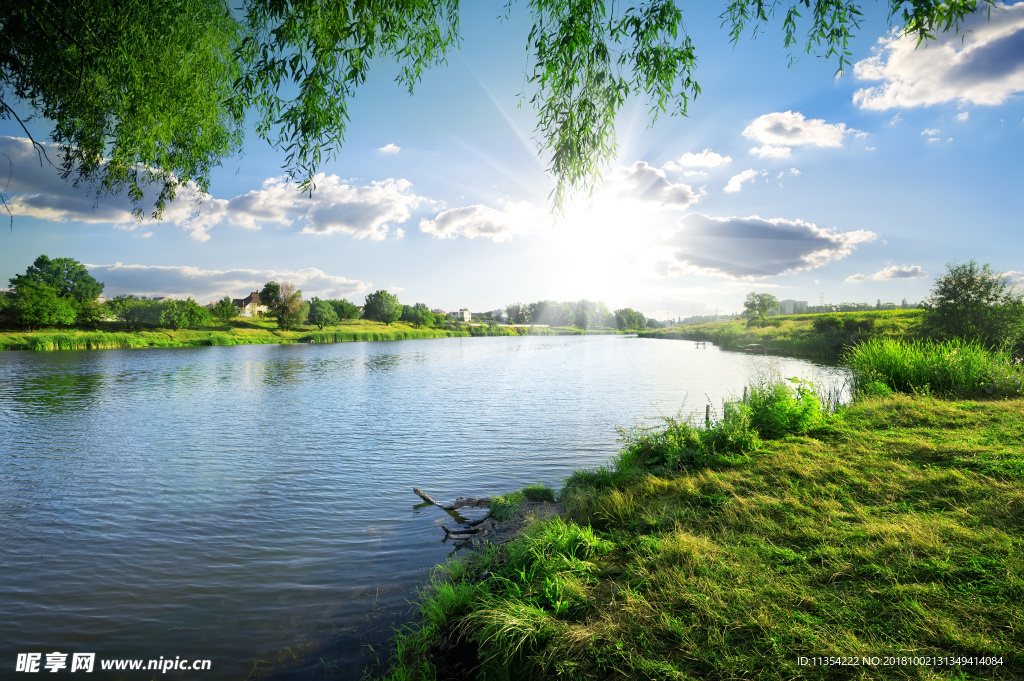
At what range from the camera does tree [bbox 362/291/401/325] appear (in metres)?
135

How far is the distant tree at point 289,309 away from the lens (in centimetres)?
9544

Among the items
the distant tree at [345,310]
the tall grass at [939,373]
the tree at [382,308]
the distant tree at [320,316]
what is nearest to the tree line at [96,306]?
the distant tree at [320,316]

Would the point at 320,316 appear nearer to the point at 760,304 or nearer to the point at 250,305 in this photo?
the point at 250,305

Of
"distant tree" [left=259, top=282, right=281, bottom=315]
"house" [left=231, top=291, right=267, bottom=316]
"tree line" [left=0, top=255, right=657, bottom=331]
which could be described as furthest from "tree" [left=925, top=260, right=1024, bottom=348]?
"house" [left=231, top=291, right=267, bottom=316]

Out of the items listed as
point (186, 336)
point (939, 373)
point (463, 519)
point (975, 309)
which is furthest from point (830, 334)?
point (186, 336)

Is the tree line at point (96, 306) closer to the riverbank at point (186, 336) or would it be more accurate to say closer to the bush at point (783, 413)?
the riverbank at point (186, 336)

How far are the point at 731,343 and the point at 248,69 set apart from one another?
69.0 m

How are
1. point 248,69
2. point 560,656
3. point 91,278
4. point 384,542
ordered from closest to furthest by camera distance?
point 560,656 → point 248,69 → point 384,542 → point 91,278

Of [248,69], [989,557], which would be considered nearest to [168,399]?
[248,69]

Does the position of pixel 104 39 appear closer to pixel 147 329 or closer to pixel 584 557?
pixel 584 557

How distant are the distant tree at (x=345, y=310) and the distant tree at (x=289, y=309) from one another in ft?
93.6

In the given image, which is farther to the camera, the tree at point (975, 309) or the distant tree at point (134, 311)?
the distant tree at point (134, 311)

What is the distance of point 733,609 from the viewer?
365 centimetres

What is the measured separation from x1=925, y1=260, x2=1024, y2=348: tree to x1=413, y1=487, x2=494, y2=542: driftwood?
2994 cm
